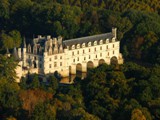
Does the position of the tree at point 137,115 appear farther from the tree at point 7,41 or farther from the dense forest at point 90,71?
the tree at point 7,41

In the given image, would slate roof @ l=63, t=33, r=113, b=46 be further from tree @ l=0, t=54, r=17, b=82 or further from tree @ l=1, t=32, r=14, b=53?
tree @ l=0, t=54, r=17, b=82

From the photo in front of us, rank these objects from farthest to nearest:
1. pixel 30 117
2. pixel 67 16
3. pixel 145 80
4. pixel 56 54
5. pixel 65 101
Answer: pixel 67 16 → pixel 56 54 → pixel 145 80 → pixel 65 101 → pixel 30 117

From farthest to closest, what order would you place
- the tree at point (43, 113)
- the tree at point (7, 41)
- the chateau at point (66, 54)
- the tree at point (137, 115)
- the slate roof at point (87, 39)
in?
the tree at point (7, 41) → the slate roof at point (87, 39) → the chateau at point (66, 54) → the tree at point (137, 115) → the tree at point (43, 113)

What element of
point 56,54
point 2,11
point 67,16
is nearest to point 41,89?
point 56,54

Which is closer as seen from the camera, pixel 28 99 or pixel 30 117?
pixel 30 117

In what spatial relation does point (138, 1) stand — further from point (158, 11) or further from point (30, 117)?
point (30, 117)

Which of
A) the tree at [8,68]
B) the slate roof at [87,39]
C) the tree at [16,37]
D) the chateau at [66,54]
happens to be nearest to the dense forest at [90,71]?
the tree at [8,68]
